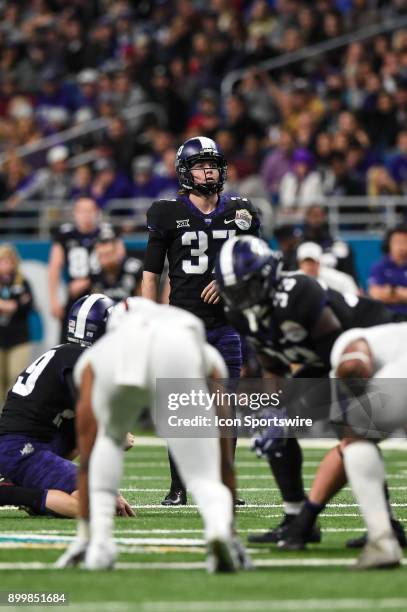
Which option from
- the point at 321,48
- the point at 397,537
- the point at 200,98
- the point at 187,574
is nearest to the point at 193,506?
the point at 397,537

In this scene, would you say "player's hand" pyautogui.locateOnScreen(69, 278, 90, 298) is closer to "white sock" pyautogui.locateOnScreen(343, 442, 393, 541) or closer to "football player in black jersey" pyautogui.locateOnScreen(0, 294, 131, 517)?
"football player in black jersey" pyautogui.locateOnScreen(0, 294, 131, 517)

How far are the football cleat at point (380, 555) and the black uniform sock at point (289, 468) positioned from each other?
85 centimetres

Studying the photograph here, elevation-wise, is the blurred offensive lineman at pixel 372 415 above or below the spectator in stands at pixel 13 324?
below

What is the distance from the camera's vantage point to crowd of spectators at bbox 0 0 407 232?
594 inches

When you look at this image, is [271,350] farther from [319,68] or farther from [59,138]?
[59,138]


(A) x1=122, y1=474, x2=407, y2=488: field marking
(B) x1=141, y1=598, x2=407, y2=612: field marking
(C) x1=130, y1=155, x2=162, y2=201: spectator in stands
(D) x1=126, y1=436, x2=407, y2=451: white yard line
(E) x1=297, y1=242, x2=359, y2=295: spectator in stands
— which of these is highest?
(C) x1=130, y1=155, x2=162, y2=201: spectator in stands

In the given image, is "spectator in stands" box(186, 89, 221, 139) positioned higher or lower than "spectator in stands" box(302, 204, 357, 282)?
higher

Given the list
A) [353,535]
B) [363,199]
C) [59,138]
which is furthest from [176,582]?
[59,138]

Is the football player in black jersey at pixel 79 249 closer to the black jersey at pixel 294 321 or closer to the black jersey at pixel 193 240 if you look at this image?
the black jersey at pixel 193 240

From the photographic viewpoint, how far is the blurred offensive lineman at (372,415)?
5102mm

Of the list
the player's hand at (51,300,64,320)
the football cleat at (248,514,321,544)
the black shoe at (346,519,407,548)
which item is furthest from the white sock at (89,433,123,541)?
the player's hand at (51,300,64,320)

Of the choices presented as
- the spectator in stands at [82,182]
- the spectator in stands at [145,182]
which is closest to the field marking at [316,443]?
the spectator in stands at [145,182]

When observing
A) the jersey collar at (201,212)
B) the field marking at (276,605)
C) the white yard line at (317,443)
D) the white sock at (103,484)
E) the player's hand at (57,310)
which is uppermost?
the player's hand at (57,310)

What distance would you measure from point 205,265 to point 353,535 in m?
1.95
